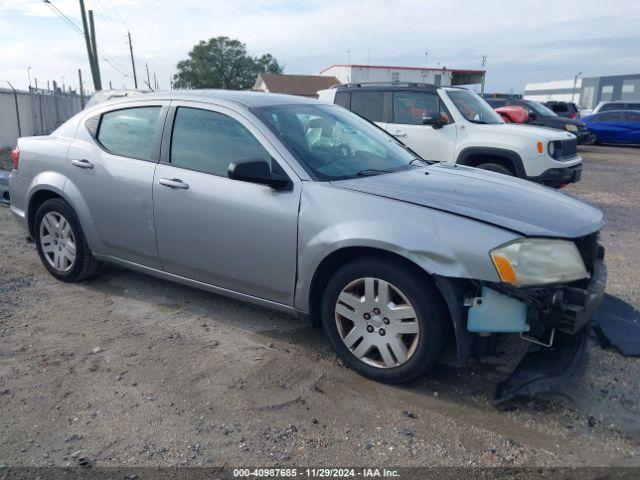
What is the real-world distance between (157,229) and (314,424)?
1954 millimetres

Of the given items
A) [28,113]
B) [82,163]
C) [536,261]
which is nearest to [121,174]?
[82,163]

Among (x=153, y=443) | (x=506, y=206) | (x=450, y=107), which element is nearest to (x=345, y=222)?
(x=506, y=206)

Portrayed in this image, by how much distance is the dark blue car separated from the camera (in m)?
19.6

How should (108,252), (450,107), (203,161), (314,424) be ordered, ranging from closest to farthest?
(314,424)
(203,161)
(108,252)
(450,107)

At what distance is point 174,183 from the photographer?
3.98 m

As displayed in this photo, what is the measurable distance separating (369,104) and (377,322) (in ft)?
21.0

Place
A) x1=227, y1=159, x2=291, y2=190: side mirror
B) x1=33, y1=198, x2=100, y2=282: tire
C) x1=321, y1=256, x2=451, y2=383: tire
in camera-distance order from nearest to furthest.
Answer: x1=321, y1=256, x2=451, y2=383: tire
x1=227, y1=159, x2=291, y2=190: side mirror
x1=33, y1=198, x2=100, y2=282: tire

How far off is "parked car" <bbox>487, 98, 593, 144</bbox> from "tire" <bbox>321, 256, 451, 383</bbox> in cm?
1507

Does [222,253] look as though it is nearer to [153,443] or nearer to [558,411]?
Answer: [153,443]

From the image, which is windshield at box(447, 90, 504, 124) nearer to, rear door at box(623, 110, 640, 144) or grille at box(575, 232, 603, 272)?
grille at box(575, 232, 603, 272)

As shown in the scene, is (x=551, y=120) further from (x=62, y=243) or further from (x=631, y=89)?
(x=631, y=89)

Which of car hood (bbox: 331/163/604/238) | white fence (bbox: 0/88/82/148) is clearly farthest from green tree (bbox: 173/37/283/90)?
car hood (bbox: 331/163/604/238)

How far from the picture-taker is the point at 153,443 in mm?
2775

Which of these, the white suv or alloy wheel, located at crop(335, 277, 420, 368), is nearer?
alloy wheel, located at crop(335, 277, 420, 368)
